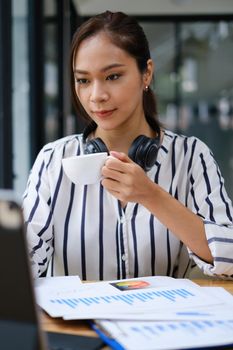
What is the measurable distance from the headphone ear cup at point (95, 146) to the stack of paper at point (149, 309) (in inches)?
15.6

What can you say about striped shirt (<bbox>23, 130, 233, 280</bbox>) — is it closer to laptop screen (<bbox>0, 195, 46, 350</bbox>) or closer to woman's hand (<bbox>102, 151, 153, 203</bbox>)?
woman's hand (<bbox>102, 151, 153, 203</bbox>)

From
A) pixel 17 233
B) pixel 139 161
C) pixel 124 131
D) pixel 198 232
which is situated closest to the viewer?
pixel 17 233

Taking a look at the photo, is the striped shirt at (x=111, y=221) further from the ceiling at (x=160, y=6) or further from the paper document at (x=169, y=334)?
the ceiling at (x=160, y=6)

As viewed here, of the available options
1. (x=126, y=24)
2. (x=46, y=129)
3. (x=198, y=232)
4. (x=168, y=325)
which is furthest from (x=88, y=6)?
(x=168, y=325)

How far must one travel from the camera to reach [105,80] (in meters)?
1.41

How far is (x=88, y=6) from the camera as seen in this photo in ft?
20.9

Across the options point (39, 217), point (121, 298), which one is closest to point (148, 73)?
point (39, 217)

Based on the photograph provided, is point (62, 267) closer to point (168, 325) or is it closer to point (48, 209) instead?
point (48, 209)

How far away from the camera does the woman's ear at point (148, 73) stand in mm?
1539

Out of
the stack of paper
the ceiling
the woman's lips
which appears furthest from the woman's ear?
the ceiling

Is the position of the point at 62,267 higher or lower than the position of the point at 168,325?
lower

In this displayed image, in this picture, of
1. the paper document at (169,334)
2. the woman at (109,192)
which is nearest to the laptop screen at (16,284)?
the paper document at (169,334)

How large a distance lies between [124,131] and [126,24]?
29cm

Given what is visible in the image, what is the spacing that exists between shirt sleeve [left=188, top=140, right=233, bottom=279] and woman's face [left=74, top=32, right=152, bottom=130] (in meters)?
0.25
